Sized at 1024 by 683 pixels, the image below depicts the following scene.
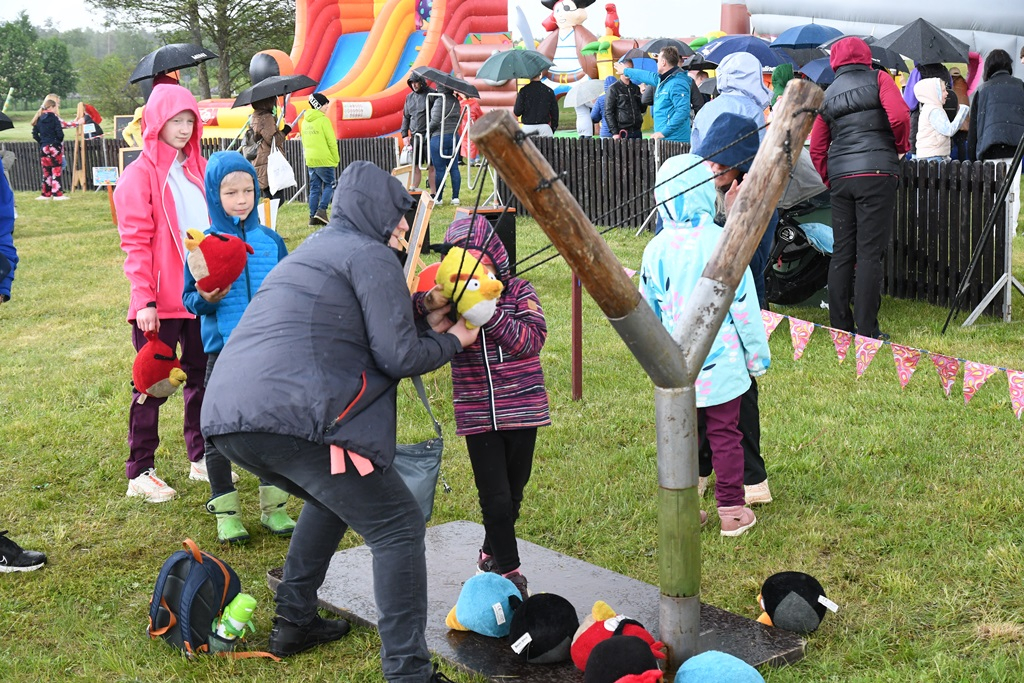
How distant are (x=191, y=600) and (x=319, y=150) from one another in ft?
40.7

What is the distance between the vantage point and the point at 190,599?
3.89m

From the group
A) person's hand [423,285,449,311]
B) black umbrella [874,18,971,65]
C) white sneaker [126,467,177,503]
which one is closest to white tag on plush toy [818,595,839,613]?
person's hand [423,285,449,311]

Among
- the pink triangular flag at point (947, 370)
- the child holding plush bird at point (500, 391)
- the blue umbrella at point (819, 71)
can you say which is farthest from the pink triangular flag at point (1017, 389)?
the blue umbrella at point (819, 71)

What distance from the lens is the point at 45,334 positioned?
33.6 ft

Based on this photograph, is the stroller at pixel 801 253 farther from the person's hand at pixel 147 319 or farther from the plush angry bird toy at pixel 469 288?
the plush angry bird toy at pixel 469 288

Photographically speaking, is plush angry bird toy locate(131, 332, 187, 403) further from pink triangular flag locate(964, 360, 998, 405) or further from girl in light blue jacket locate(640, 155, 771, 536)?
pink triangular flag locate(964, 360, 998, 405)

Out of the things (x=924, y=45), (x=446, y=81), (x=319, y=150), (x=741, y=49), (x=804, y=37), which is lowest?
(x=319, y=150)

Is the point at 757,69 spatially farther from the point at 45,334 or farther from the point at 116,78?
the point at 116,78

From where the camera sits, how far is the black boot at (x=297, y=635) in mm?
3904

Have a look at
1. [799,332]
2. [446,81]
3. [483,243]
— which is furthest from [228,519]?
[446,81]

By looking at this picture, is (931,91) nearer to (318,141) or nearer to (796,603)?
(318,141)

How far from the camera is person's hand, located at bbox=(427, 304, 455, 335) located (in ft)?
12.0

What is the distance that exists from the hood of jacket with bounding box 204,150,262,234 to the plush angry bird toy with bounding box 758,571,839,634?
275cm

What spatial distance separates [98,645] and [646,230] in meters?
10.8
